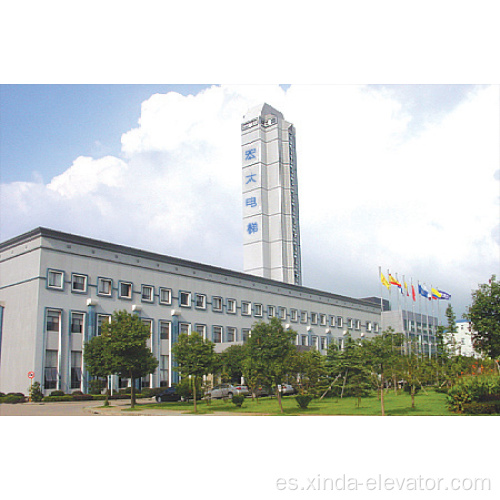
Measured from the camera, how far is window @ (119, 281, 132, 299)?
39906 millimetres

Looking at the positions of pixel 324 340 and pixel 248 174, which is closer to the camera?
pixel 324 340

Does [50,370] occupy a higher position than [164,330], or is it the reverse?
[164,330]

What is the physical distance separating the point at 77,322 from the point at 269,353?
1870cm

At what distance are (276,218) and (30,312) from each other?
3529 centimetres

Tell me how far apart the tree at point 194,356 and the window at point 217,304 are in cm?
2151

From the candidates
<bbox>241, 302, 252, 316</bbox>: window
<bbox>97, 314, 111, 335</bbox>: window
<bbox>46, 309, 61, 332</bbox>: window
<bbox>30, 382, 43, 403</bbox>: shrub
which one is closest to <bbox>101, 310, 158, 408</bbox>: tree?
<bbox>30, 382, 43, 403</bbox>: shrub

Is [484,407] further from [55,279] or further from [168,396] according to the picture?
[55,279]

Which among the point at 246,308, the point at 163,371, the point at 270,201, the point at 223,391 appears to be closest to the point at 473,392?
the point at 223,391

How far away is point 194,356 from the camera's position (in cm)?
2511

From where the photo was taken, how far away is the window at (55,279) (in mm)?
35250

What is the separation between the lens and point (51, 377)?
1347 inches

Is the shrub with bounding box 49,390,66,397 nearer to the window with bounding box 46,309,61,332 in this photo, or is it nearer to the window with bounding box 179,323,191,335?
the window with bounding box 46,309,61,332
